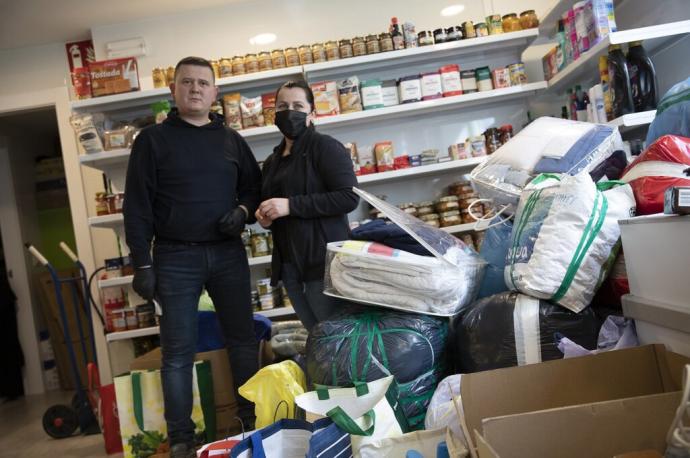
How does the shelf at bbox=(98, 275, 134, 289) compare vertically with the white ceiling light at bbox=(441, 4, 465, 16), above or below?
below

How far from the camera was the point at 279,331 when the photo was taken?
310 cm

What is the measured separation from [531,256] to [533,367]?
0.51m

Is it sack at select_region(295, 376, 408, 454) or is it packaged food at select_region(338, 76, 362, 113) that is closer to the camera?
sack at select_region(295, 376, 408, 454)

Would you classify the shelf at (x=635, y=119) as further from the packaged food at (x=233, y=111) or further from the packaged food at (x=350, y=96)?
the packaged food at (x=233, y=111)

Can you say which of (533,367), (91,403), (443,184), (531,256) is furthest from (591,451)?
(91,403)

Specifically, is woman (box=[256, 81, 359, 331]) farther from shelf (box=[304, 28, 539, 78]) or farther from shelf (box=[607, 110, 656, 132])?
shelf (box=[304, 28, 539, 78])

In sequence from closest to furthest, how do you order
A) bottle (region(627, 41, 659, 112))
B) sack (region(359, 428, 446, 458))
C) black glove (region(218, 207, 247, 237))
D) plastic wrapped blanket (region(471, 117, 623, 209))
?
sack (region(359, 428, 446, 458)) < plastic wrapped blanket (region(471, 117, 623, 209)) < black glove (region(218, 207, 247, 237)) < bottle (region(627, 41, 659, 112))

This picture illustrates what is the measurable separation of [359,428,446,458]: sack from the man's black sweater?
4.14ft

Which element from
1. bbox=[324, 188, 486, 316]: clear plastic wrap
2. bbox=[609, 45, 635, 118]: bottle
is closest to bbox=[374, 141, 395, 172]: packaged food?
bbox=[609, 45, 635, 118]: bottle

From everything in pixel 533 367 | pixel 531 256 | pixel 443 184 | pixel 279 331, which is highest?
pixel 443 184

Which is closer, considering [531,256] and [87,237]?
[531,256]

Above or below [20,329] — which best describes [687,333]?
above

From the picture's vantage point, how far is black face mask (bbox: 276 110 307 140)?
89.3 inches

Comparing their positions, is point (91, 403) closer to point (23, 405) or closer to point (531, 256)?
point (23, 405)
